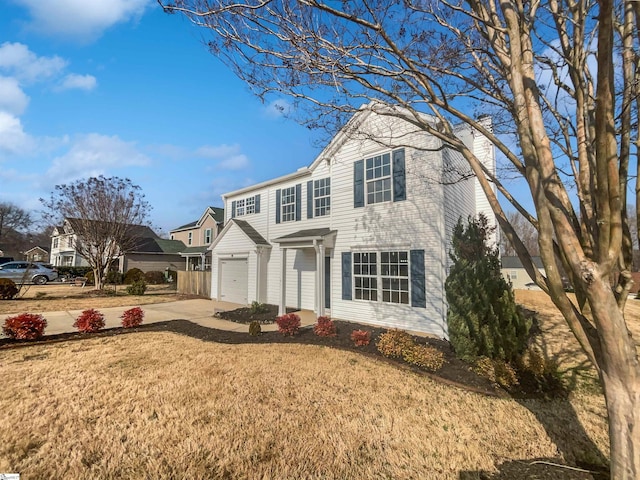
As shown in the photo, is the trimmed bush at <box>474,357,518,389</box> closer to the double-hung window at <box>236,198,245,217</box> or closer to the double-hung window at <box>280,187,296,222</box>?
the double-hung window at <box>280,187,296,222</box>

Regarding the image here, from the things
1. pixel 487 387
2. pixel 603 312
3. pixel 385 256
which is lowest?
pixel 487 387

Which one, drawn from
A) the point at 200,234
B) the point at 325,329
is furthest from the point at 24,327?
the point at 200,234

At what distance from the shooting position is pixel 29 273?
24.5 meters

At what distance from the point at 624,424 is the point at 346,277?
821 centimetres

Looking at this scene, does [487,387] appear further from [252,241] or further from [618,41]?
[252,241]

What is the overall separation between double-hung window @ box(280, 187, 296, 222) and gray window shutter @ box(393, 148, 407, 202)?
523 centimetres

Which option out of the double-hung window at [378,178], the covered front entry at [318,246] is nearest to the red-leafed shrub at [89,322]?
the covered front entry at [318,246]

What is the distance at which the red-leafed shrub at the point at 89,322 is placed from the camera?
28.3ft

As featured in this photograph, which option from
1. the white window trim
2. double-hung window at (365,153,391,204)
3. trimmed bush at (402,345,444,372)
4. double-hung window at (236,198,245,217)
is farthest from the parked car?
trimmed bush at (402,345,444,372)

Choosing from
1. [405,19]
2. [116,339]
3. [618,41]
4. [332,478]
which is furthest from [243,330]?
[618,41]

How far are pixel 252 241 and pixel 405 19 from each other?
36.2 ft

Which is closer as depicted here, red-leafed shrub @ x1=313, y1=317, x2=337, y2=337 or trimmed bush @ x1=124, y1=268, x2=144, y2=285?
red-leafed shrub @ x1=313, y1=317, x2=337, y2=337

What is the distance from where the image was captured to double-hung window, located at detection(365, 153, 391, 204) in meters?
9.93

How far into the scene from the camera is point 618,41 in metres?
3.57
